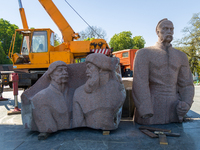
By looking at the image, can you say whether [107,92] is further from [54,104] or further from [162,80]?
[162,80]

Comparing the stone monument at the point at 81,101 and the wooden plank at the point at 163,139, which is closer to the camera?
the wooden plank at the point at 163,139

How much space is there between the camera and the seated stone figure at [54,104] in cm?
289

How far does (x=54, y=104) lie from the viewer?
117 inches

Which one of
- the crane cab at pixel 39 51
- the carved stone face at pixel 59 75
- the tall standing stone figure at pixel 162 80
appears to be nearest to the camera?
the carved stone face at pixel 59 75

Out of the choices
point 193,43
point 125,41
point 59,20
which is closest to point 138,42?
point 125,41

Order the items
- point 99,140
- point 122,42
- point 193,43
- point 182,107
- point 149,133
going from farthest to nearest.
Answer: point 122,42 → point 193,43 → point 182,107 → point 149,133 → point 99,140

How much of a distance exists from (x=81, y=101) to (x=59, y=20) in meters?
6.22

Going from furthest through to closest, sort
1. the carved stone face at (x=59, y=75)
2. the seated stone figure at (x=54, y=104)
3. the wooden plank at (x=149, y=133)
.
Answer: the carved stone face at (x=59, y=75) < the seated stone figure at (x=54, y=104) < the wooden plank at (x=149, y=133)

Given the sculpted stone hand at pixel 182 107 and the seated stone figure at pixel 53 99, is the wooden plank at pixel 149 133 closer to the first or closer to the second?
the sculpted stone hand at pixel 182 107

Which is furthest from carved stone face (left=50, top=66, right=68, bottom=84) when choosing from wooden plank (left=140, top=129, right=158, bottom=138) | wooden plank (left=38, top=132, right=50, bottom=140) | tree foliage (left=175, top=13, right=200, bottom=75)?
tree foliage (left=175, top=13, right=200, bottom=75)

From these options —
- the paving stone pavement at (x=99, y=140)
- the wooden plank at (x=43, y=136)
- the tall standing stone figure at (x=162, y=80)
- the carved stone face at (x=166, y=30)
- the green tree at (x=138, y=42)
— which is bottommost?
the paving stone pavement at (x=99, y=140)

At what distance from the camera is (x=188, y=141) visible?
263 cm

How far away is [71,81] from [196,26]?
2048 cm

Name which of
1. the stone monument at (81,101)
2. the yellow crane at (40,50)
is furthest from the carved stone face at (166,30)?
the yellow crane at (40,50)
